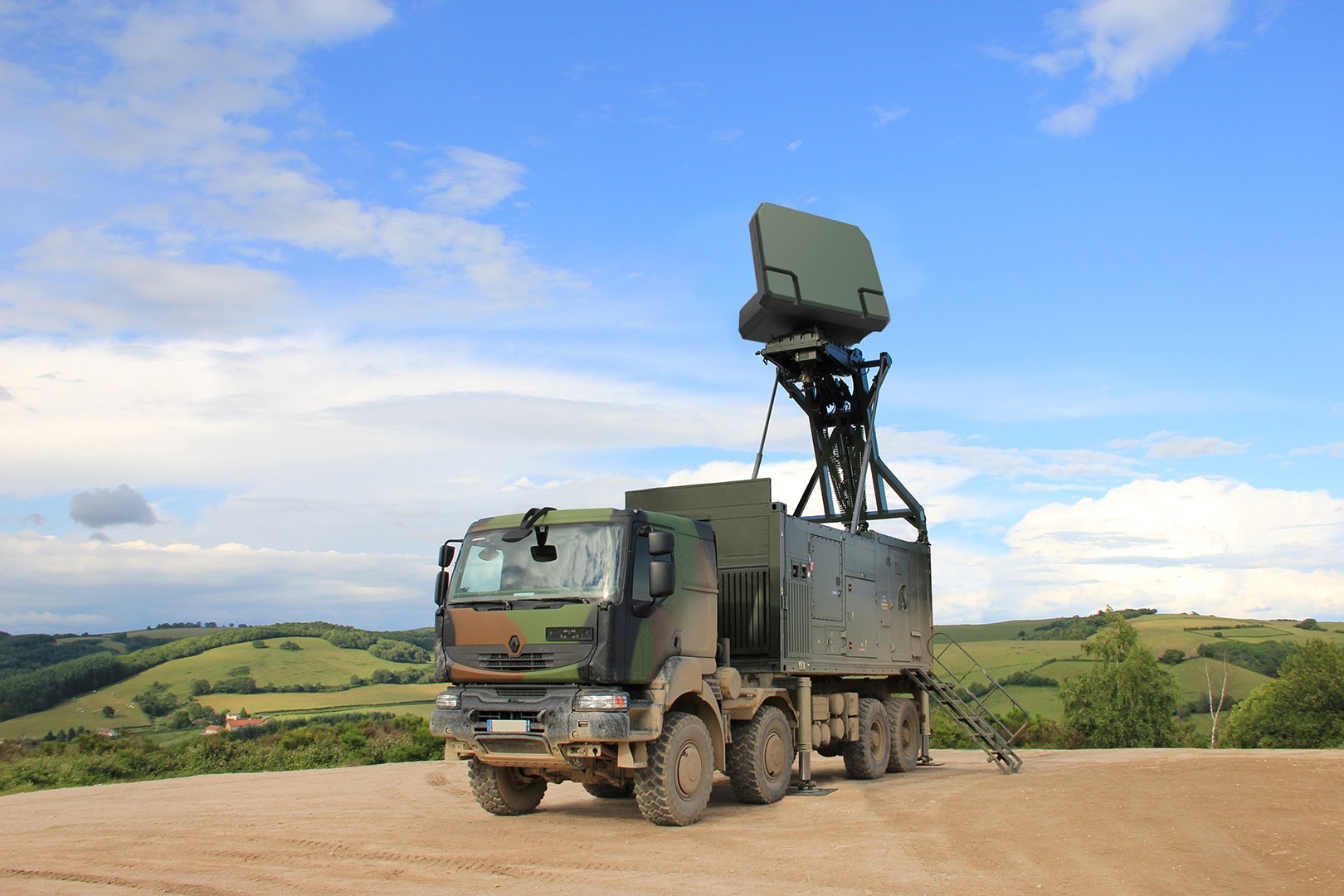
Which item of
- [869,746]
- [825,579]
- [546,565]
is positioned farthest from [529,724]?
[869,746]

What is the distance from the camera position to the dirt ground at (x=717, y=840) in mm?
8195

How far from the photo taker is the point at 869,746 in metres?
16.4

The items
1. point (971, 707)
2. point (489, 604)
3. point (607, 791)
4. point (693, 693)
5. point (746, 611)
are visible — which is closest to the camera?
point (489, 604)

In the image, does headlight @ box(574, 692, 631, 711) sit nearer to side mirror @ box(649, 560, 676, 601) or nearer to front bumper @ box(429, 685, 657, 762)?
front bumper @ box(429, 685, 657, 762)

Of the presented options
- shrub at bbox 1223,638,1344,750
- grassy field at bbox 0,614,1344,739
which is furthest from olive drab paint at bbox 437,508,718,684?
shrub at bbox 1223,638,1344,750

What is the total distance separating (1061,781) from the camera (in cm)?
1530

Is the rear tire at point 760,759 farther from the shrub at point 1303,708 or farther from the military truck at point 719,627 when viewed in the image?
the shrub at point 1303,708

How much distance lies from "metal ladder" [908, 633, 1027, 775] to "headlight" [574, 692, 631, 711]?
30.2 ft

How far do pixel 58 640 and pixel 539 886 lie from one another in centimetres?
7032

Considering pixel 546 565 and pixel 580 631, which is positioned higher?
pixel 546 565

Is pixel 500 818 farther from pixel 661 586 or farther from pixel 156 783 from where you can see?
pixel 156 783

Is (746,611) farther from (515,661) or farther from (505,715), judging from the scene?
(505,715)

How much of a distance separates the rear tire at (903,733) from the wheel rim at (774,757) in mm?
4389

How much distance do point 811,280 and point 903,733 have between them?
25.9ft
